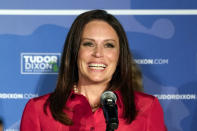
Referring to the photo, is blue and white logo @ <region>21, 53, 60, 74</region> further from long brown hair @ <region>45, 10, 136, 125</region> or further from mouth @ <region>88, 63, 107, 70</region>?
mouth @ <region>88, 63, 107, 70</region>

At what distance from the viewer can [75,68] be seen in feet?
5.23

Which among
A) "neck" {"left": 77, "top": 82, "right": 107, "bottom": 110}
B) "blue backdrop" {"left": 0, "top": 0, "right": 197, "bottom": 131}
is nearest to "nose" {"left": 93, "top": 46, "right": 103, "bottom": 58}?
"neck" {"left": 77, "top": 82, "right": 107, "bottom": 110}

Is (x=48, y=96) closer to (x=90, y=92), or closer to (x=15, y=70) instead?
(x=90, y=92)

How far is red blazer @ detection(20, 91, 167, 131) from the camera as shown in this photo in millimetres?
1423

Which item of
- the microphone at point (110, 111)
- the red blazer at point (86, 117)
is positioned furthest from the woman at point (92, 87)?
the microphone at point (110, 111)

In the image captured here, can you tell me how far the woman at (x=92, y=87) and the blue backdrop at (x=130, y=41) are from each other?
21.0 inches

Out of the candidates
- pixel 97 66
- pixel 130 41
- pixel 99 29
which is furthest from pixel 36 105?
pixel 130 41

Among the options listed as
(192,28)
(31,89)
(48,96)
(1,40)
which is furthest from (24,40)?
A: (192,28)

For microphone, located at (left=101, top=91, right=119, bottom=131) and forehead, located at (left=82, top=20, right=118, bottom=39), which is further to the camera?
forehead, located at (left=82, top=20, right=118, bottom=39)

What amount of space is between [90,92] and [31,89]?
711mm

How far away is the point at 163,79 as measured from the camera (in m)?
2.07

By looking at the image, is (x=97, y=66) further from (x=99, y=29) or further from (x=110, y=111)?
(x=110, y=111)

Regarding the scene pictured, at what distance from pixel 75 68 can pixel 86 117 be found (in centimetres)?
31

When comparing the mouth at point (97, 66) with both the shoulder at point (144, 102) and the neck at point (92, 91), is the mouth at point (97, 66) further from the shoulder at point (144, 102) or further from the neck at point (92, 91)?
the shoulder at point (144, 102)
